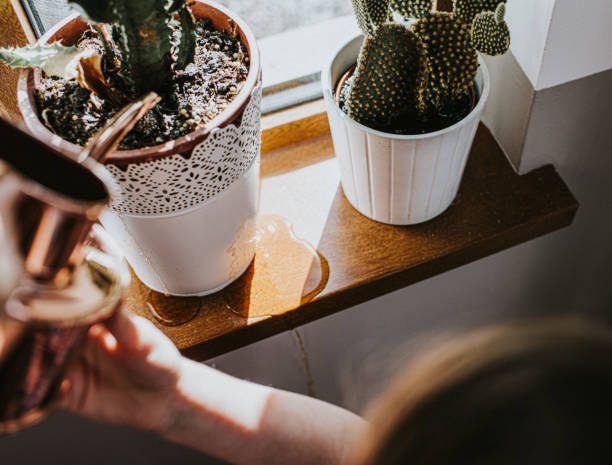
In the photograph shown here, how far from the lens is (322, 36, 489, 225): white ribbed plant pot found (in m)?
0.56

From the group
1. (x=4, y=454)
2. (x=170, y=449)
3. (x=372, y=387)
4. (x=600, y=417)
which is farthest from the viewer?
(x=372, y=387)

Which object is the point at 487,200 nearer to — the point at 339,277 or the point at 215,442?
the point at 339,277

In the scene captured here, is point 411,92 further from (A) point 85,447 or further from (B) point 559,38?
(A) point 85,447

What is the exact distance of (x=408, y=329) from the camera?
0.96m

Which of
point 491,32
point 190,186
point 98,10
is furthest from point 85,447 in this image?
point 491,32

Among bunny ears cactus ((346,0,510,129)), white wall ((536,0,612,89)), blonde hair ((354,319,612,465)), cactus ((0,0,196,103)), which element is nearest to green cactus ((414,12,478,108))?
bunny ears cactus ((346,0,510,129))

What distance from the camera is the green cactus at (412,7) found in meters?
0.54

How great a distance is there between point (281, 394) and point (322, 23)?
1.99ft

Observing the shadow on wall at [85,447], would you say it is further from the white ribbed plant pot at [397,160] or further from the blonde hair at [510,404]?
the blonde hair at [510,404]

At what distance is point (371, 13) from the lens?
52cm

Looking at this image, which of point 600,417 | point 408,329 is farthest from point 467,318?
point 600,417

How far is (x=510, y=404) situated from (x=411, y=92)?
36cm

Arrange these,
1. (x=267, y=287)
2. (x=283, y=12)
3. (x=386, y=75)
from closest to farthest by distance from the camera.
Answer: (x=386, y=75) → (x=267, y=287) → (x=283, y=12)

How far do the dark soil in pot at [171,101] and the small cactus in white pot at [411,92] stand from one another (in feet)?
0.38
